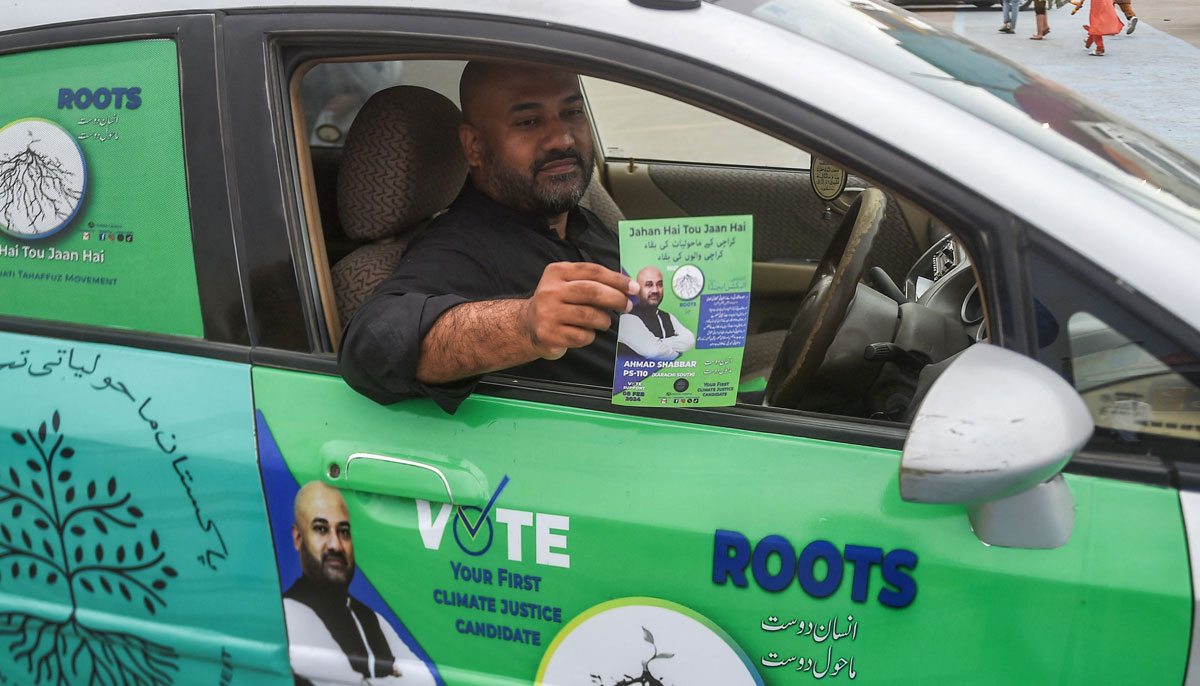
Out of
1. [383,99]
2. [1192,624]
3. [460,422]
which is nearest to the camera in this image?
[1192,624]

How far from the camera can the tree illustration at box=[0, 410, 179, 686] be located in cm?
150

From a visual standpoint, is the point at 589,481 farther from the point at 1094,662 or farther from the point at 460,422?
the point at 1094,662

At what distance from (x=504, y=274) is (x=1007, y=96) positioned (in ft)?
2.87

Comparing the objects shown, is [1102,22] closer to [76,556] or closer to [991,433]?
[991,433]

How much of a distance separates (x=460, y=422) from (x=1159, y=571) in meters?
0.86

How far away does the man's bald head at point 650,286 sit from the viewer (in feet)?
4.03

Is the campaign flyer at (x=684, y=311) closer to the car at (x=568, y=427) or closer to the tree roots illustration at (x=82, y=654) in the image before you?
the car at (x=568, y=427)

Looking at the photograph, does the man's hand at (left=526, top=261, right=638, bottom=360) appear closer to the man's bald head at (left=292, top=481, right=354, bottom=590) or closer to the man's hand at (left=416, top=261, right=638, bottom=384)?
the man's hand at (left=416, top=261, right=638, bottom=384)

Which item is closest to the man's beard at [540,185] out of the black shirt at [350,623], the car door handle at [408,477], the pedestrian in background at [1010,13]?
the car door handle at [408,477]

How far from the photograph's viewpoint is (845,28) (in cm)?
154

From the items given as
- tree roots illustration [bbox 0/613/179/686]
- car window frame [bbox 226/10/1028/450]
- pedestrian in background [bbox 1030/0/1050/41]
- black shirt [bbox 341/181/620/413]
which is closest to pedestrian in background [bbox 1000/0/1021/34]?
pedestrian in background [bbox 1030/0/1050/41]

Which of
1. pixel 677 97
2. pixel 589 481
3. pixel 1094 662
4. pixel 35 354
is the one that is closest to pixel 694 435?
pixel 589 481

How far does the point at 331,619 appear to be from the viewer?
1445mm

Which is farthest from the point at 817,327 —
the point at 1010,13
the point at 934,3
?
the point at 934,3
